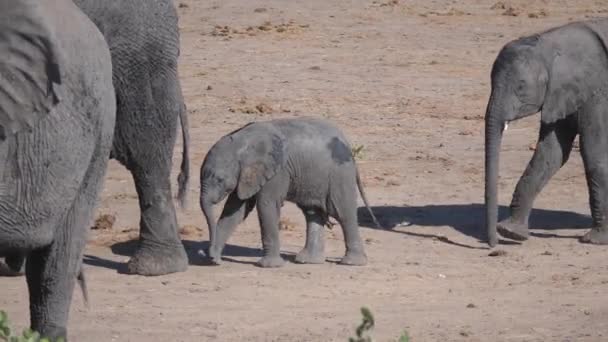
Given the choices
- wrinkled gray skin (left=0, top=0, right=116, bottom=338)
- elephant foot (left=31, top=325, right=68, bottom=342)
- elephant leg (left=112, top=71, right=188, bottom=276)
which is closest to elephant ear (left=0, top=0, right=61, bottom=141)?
wrinkled gray skin (left=0, top=0, right=116, bottom=338)

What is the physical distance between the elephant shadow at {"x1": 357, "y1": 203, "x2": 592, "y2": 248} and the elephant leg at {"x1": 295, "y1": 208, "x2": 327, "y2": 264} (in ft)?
3.48

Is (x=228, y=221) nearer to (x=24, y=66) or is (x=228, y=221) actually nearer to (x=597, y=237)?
(x=597, y=237)

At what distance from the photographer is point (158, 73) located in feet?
28.7

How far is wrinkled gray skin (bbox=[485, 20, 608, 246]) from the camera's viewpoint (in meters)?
10.3

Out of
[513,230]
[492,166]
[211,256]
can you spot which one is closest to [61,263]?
[211,256]

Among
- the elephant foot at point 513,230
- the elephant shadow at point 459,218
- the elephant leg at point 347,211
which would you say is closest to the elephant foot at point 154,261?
the elephant leg at point 347,211

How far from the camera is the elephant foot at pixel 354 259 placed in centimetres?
933

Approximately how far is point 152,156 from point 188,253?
0.94 meters

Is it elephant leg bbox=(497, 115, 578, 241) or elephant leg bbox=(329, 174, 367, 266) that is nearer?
elephant leg bbox=(329, 174, 367, 266)

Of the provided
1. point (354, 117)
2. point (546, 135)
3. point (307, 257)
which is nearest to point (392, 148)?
point (354, 117)

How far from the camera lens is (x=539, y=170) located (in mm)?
10617

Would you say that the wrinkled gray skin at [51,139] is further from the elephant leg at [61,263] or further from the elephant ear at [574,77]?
the elephant ear at [574,77]

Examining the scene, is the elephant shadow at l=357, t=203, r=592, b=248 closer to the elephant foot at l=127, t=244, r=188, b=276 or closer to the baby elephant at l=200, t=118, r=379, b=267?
the baby elephant at l=200, t=118, r=379, b=267

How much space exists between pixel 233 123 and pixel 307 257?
3976 millimetres
